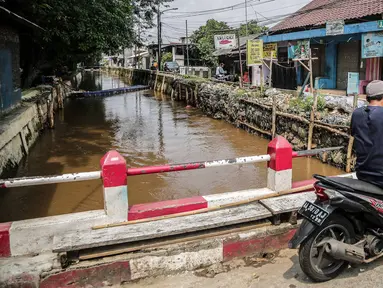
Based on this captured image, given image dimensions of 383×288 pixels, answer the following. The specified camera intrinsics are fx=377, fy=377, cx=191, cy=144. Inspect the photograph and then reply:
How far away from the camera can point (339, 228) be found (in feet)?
11.5

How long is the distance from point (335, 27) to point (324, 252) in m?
13.6

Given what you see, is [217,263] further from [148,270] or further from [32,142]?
[32,142]

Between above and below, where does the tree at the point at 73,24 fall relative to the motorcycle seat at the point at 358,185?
above

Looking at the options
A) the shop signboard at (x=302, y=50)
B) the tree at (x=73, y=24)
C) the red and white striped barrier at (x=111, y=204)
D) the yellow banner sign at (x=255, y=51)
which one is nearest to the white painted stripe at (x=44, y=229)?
the red and white striped barrier at (x=111, y=204)

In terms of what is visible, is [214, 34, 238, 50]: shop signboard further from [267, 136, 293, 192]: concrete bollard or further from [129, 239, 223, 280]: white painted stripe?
[129, 239, 223, 280]: white painted stripe

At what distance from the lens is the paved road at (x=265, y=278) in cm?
357

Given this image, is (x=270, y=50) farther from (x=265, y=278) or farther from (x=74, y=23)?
(x=265, y=278)

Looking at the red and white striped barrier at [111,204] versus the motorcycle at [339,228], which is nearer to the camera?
the motorcycle at [339,228]

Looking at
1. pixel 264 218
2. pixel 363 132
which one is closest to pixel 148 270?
pixel 264 218

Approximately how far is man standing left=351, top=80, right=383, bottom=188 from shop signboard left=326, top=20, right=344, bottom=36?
1270 centimetres

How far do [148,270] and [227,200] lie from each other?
129cm

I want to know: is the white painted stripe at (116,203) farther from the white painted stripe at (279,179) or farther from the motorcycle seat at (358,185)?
the motorcycle seat at (358,185)

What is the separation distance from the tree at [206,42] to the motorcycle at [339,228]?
30.1 metres

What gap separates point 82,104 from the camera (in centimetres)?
2612
